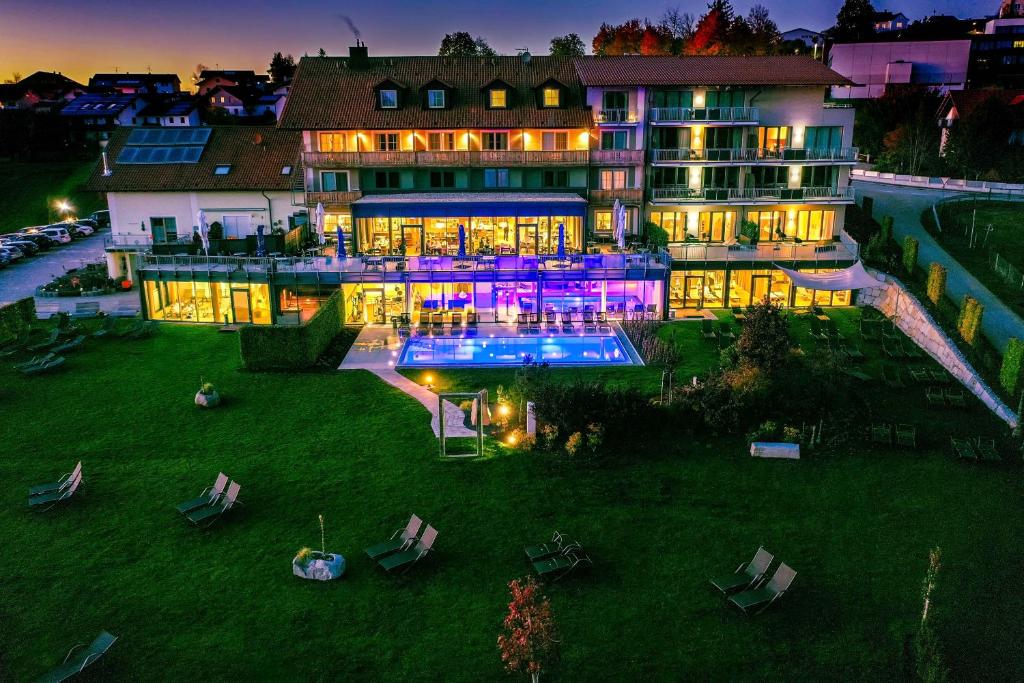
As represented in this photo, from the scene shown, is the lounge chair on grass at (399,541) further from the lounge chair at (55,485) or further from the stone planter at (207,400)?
the stone planter at (207,400)

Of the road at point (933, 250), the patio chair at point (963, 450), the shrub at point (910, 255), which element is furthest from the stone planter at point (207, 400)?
the shrub at point (910, 255)

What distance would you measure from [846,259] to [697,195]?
30.3 ft

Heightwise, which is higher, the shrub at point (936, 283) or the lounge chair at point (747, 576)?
the shrub at point (936, 283)

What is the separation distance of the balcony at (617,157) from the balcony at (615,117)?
176cm

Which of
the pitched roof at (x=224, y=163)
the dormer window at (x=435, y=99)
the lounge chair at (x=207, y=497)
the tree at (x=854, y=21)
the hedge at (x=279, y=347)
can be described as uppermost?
the tree at (x=854, y=21)

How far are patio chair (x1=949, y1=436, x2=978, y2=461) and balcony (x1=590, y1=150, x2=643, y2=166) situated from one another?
24325 mm

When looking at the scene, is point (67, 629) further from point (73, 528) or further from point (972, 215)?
point (972, 215)

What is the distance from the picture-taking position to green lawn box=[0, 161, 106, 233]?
67.0 meters

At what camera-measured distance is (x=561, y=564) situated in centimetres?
→ 1503

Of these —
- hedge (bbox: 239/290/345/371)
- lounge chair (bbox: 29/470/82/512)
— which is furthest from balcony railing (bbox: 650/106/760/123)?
lounge chair (bbox: 29/470/82/512)

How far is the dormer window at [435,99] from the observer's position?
139 feet

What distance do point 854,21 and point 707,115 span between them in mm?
81113

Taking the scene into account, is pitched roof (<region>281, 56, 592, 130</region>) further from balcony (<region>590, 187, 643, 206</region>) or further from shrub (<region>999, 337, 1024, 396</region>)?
shrub (<region>999, 337, 1024, 396</region>)

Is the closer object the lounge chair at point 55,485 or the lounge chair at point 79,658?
the lounge chair at point 79,658
